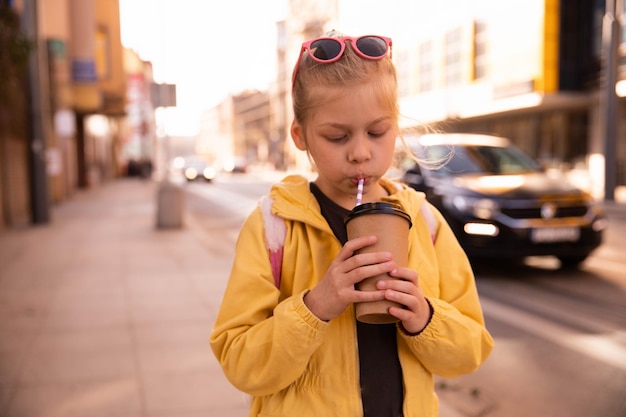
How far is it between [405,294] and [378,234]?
138 millimetres

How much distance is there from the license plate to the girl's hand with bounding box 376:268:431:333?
18.7 ft

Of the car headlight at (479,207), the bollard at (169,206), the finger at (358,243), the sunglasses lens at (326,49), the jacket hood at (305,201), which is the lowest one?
the bollard at (169,206)

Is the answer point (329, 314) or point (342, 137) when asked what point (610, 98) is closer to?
point (342, 137)

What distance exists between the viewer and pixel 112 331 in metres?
4.88

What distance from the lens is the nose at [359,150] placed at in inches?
55.9

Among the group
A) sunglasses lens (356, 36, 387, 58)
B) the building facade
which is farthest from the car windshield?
the building facade

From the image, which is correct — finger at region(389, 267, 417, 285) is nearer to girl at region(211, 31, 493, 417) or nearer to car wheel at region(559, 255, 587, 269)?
girl at region(211, 31, 493, 417)

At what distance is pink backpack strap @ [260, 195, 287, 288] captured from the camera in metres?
1.51

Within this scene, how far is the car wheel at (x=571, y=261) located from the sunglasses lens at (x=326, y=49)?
6412 millimetres

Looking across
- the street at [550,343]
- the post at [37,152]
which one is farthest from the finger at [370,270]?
the post at [37,152]

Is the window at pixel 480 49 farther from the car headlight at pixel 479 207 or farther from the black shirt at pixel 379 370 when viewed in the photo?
the black shirt at pixel 379 370

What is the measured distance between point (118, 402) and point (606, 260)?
6.60 metres

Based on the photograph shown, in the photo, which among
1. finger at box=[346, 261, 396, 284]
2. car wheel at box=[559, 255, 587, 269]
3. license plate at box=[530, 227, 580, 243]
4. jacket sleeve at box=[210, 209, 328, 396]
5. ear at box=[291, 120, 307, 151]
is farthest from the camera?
car wheel at box=[559, 255, 587, 269]

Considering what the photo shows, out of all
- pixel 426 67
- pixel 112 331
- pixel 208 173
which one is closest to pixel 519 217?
pixel 112 331
